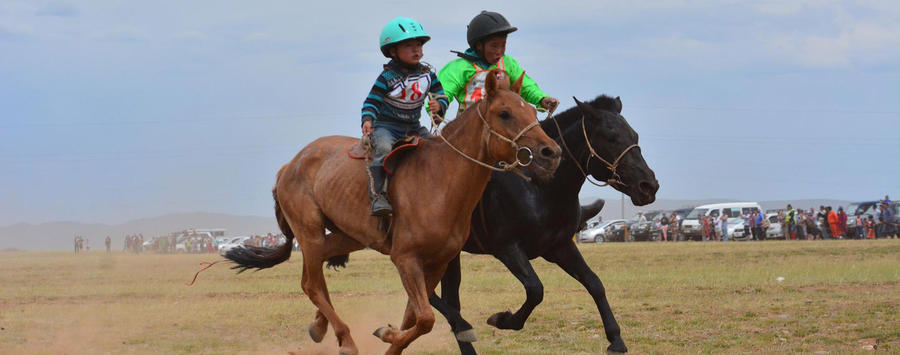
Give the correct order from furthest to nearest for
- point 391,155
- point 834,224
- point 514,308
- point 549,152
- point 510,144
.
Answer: point 834,224 < point 514,308 < point 391,155 < point 510,144 < point 549,152

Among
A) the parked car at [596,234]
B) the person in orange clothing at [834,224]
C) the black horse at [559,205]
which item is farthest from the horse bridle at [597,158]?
the parked car at [596,234]

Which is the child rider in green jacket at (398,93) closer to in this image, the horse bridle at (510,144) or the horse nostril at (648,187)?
the horse bridle at (510,144)

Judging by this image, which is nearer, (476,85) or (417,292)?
(417,292)

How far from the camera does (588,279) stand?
890cm

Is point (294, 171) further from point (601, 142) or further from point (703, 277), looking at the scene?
point (703, 277)

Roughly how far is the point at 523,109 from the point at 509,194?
6.55ft

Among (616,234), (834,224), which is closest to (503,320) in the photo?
(834,224)

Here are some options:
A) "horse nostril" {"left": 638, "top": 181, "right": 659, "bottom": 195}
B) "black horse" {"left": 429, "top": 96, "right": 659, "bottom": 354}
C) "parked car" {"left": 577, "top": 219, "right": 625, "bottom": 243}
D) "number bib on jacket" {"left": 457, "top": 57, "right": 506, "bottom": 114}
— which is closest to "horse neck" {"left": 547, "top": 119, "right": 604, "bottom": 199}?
Answer: "black horse" {"left": 429, "top": 96, "right": 659, "bottom": 354}

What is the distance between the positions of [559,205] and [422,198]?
1.86m

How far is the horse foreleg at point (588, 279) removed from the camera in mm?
8578

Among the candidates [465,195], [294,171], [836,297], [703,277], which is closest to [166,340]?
[294,171]

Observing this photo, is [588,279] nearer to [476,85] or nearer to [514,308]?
[476,85]

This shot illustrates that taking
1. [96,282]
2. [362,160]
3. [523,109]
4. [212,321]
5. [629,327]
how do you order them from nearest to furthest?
[523,109] → [362,160] → [629,327] → [212,321] → [96,282]

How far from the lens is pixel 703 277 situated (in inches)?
788
